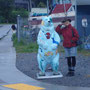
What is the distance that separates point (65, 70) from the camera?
37.7 feet

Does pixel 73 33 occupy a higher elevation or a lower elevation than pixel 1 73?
higher

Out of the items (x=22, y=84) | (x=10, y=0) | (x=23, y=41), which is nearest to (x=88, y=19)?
(x=23, y=41)

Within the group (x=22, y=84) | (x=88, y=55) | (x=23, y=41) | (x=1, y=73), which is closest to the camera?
(x=22, y=84)

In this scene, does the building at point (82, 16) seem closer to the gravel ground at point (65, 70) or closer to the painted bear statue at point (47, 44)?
the gravel ground at point (65, 70)

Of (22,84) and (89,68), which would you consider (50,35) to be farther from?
(89,68)

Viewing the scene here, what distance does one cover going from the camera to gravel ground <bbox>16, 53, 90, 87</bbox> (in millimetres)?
9394

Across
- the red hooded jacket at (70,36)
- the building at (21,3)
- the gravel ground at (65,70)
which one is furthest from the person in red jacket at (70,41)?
the building at (21,3)

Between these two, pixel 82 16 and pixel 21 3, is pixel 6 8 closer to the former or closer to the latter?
pixel 21 3

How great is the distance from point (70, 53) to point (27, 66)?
3104mm

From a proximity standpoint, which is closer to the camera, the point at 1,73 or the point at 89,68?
the point at 1,73

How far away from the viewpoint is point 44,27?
9.88 metres

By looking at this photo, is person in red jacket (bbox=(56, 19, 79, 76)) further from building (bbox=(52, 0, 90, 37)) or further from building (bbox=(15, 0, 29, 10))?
building (bbox=(15, 0, 29, 10))

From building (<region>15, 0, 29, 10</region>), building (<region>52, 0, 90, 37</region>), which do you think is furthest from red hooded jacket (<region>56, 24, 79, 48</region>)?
building (<region>15, 0, 29, 10</region>)

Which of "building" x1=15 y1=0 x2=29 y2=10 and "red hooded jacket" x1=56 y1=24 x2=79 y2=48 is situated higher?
"building" x1=15 y1=0 x2=29 y2=10
